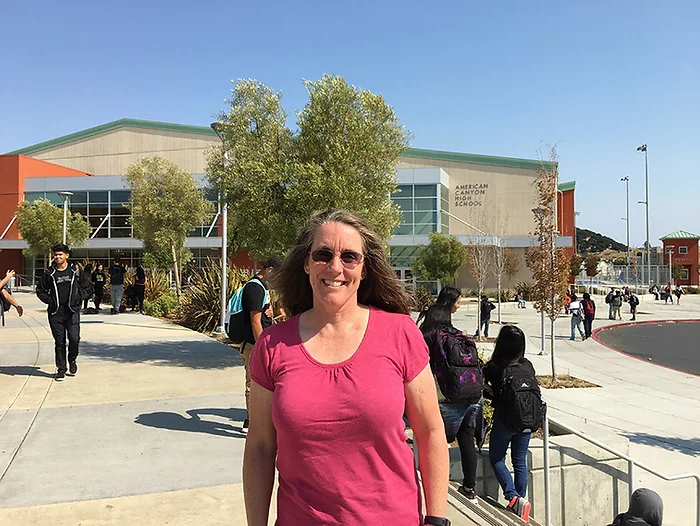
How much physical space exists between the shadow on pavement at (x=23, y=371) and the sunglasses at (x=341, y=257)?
25.5 feet

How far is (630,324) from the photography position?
85.7ft

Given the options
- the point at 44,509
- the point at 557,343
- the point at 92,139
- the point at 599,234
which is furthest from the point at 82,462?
the point at 599,234

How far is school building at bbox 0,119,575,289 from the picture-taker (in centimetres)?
3844

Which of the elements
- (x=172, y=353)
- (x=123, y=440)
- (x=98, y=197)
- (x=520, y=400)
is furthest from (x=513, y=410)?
(x=98, y=197)

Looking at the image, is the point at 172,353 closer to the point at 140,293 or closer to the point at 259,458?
the point at 140,293

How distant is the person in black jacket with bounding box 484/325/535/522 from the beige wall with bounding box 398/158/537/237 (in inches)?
1449

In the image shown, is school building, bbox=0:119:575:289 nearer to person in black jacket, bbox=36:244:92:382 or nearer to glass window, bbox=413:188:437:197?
glass window, bbox=413:188:437:197

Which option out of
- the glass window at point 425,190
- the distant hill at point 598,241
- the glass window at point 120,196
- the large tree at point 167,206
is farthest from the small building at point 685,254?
the distant hill at point 598,241

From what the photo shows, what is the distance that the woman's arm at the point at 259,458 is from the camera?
1907mm

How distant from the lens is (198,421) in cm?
624

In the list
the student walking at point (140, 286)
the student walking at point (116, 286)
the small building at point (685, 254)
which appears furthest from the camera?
the small building at point (685, 254)

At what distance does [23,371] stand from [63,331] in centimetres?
142

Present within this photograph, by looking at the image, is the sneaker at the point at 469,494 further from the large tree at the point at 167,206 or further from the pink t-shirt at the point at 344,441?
the large tree at the point at 167,206

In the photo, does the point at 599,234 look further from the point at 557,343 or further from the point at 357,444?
the point at 357,444
